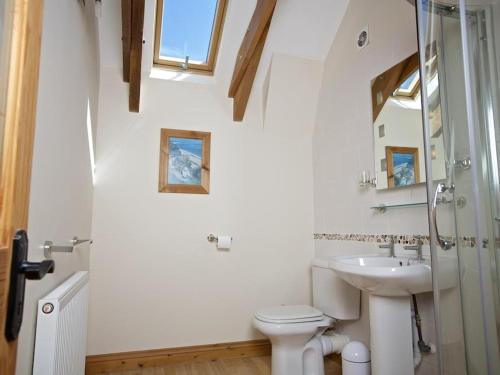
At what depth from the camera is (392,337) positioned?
156 cm

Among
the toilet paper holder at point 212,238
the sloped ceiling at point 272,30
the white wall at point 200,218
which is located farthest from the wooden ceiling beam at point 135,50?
the toilet paper holder at point 212,238

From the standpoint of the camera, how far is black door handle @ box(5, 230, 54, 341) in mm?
493

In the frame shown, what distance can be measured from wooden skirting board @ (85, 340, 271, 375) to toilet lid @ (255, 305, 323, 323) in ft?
1.94

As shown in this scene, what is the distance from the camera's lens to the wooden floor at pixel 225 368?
230 cm

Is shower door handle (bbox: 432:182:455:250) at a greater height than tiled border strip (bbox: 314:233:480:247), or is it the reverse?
shower door handle (bbox: 432:182:455:250)

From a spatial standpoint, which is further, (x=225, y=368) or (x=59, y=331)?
(x=225, y=368)

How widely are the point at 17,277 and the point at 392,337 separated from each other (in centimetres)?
156

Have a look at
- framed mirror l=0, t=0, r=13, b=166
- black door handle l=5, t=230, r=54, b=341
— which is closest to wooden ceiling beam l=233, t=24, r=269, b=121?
framed mirror l=0, t=0, r=13, b=166

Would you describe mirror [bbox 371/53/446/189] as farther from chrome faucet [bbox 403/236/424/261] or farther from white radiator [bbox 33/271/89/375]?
white radiator [bbox 33/271/89/375]

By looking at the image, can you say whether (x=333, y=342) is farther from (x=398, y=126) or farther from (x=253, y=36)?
(x=253, y=36)

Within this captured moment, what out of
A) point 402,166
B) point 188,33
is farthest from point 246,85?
point 402,166

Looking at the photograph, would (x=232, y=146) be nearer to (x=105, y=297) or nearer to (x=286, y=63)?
(x=286, y=63)

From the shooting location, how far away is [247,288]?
266 centimetres

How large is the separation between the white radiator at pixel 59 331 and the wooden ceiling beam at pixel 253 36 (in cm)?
171
